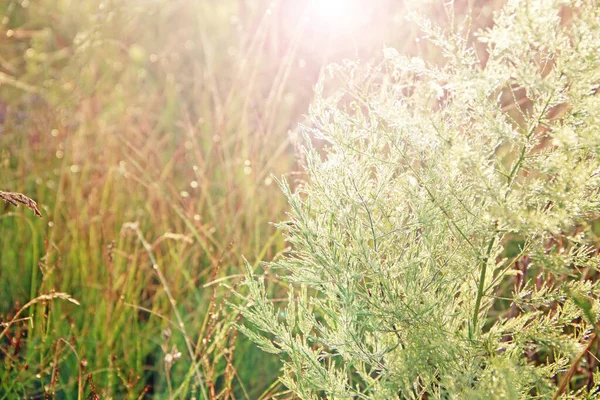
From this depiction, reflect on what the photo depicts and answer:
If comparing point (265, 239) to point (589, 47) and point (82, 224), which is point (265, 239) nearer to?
point (82, 224)

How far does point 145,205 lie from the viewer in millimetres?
2801

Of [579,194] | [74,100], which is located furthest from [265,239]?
[579,194]

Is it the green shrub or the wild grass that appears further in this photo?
the wild grass

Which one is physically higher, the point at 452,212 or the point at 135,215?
the point at 452,212

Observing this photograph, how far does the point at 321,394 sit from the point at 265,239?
756mm

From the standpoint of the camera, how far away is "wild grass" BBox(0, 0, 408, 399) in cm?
195

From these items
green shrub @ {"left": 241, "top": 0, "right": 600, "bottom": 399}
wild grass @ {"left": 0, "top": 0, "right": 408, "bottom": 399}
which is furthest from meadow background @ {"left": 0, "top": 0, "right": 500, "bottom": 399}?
green shrub @ {"left": 241, "top": 0, "right": 600, "bottom": 399}

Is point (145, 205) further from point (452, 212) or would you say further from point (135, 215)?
point (452, 212)

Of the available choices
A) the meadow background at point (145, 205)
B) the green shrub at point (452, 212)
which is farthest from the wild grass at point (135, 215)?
the green shrub at point (452, 212)

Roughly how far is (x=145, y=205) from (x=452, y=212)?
1.99 m

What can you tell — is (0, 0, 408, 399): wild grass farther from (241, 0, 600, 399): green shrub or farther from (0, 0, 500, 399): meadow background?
(241, 0, 600, 399): green shrub

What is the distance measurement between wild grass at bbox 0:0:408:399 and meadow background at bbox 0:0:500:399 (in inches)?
0.4

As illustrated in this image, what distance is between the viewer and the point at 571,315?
3.68 feet

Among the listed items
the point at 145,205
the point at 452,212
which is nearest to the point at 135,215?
the point at 145,205
